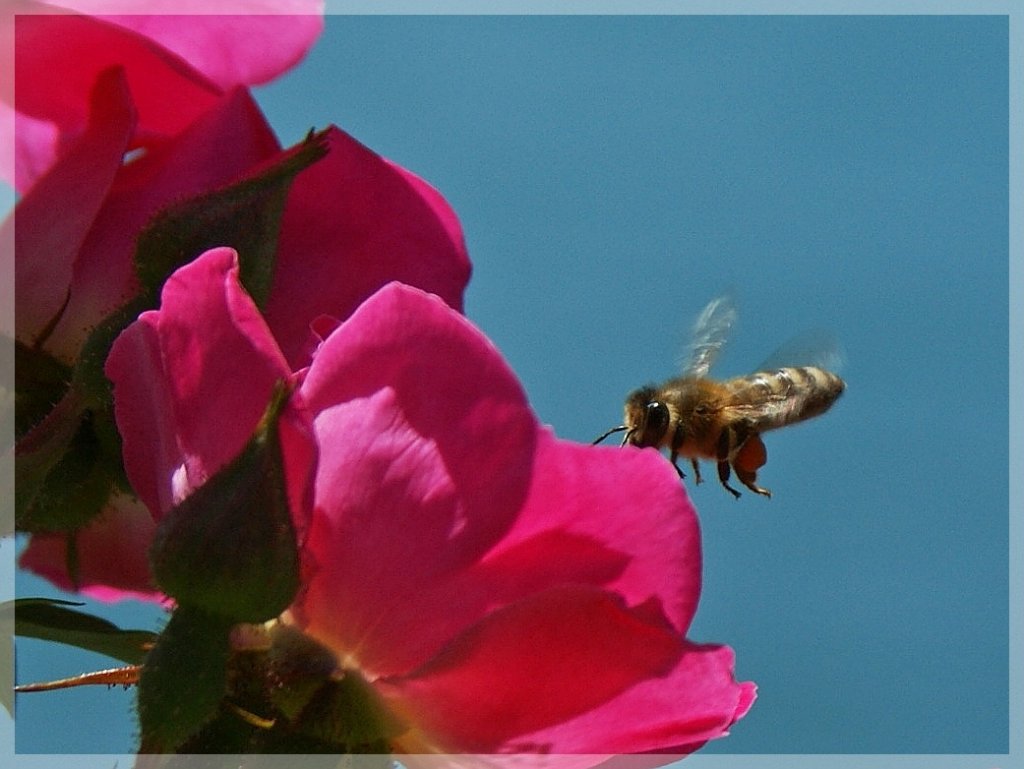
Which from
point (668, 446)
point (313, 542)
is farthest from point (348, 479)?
point (668, 446)

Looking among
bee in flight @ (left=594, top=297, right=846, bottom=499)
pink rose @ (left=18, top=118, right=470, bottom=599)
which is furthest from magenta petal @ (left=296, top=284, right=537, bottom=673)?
bee in flight @ (left=594, top=297, right=846, bottom=499)

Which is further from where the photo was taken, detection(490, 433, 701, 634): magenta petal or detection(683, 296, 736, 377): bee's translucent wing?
detection(683, 296, 736, 377): bee's translucent wing

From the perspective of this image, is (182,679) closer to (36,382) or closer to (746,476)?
(36,382)

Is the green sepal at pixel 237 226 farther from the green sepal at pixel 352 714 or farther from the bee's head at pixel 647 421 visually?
the bee's head at pixel 647 421

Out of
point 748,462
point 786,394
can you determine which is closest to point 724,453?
point 748,462

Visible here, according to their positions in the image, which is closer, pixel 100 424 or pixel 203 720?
pixel 203 720

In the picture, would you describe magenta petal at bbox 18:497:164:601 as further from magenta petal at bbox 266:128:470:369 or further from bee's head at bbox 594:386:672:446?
bee's head at bbox 594:386:672:446

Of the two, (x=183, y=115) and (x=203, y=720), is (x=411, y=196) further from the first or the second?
(x=203, y=720)
